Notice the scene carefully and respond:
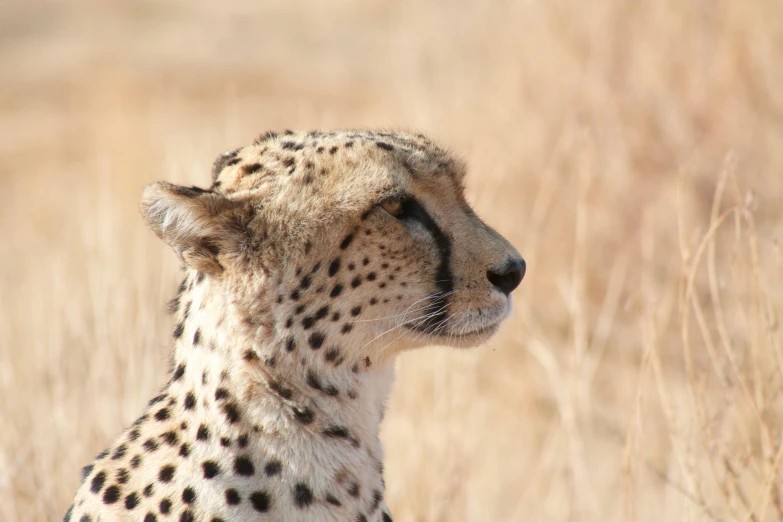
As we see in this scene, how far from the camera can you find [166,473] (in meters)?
1.85

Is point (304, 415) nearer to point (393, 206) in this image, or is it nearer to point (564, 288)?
point (393, 206)

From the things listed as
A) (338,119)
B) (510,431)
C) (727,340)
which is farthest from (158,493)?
(338,119)

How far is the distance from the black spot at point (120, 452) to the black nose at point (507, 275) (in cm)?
71

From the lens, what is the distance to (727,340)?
2174 mm

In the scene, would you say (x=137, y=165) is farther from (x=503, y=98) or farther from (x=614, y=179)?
(x=614, y=179)

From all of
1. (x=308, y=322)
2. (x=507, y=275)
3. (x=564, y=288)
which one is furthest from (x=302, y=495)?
(x=564, y=288)

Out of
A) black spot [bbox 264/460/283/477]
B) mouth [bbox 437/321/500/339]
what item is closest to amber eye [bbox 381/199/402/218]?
mouth [bbox 437/321/500/339]

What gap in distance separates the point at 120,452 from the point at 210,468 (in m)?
0.21

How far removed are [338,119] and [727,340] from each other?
242 inches

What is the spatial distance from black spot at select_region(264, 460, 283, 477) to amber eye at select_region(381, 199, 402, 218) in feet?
1.59

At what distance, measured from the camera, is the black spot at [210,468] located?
6.02 ft

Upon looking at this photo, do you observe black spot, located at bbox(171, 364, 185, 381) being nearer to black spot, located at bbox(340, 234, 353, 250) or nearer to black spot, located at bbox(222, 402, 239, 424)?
black spot, located at bbox(222, 402, 239, 424)

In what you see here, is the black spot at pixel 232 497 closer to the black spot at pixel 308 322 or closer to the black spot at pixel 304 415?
the black spot at pixel 304 415

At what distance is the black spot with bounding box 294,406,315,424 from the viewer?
1.89 meters
